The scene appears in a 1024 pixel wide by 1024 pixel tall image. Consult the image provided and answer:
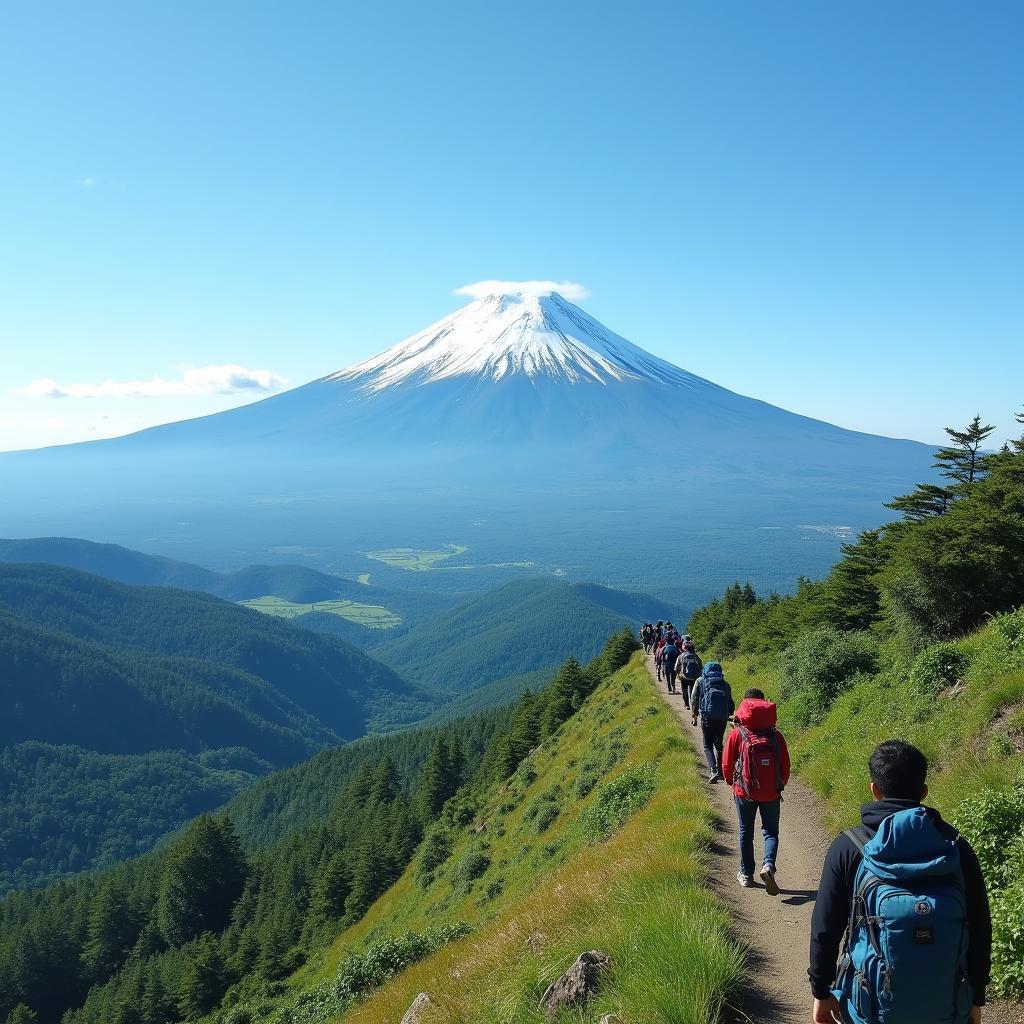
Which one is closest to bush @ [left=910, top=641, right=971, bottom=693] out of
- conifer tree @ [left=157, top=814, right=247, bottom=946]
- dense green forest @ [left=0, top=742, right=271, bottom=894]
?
conifer tree @ [left=157, top=814, right=247, bottom=946]

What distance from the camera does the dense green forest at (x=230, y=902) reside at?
42.0 m

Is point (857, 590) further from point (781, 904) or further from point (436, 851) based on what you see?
point (436, 851)

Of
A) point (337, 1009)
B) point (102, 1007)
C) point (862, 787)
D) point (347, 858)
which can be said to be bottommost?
point (102, 1007)

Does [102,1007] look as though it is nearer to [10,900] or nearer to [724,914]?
[10,900]

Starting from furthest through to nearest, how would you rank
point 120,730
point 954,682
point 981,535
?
point 120,730 → point 981,535 → point 954,682

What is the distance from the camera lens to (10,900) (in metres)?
76.3

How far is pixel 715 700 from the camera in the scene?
11094 mm

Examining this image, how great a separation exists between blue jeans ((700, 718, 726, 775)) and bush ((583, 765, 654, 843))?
1.29m

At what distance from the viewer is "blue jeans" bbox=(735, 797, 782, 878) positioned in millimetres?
7387

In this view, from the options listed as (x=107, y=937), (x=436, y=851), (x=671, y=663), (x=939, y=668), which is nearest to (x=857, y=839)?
(x=939, y=668)

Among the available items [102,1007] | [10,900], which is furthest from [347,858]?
[10,900]

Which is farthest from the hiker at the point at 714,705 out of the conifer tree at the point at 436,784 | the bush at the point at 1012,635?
the conifer tree at the point at 436,784

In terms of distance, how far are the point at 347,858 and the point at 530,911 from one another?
152ft

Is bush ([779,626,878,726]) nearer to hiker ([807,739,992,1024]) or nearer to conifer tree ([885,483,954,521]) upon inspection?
conifer tree ([885,483,954,521])
